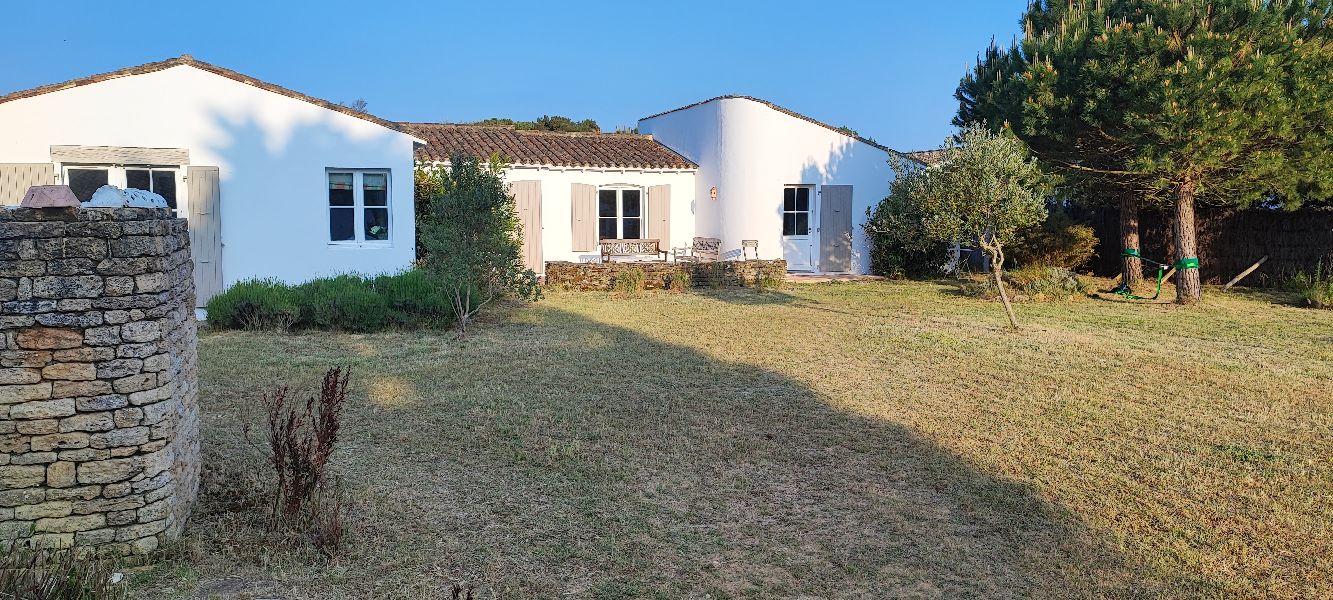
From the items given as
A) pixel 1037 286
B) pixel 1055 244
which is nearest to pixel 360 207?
pixel 1037 286

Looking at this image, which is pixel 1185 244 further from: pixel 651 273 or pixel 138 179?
pixel 138 179

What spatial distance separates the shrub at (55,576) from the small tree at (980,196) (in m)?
10.3

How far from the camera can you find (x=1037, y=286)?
15.3 metres

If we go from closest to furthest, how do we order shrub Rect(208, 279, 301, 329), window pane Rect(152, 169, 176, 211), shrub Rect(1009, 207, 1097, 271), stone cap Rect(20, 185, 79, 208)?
stone cap Rect(20, 185, 79, 208), shrub Rect(208, 279, 301, 329), window pane Rect(152, 169, 176, 211), shrub Rect(1009, 207, 1097, 271)

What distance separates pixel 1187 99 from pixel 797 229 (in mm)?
8432

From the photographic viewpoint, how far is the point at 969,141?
12.4m

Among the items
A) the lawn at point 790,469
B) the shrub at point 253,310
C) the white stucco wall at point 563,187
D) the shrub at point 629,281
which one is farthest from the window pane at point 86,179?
the shrub at point 629,281

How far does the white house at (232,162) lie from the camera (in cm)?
1211

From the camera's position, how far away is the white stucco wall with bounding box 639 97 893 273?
18.7 m

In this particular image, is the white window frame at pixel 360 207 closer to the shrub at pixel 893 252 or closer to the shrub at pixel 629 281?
the shrub at pixel 629 281

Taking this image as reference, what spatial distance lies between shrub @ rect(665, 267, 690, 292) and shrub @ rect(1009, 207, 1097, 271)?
6.40 metres

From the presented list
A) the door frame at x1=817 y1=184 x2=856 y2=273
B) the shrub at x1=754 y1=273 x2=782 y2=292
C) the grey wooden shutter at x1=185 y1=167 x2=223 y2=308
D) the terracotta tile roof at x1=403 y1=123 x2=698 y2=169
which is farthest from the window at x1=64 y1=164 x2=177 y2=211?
the door frame at x1=817 y1=184 x2=856 y2=273

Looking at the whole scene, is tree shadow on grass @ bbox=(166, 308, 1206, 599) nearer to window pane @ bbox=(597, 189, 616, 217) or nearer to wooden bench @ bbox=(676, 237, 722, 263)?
wooden bench @ bbox=(676, 237, 722, 263)

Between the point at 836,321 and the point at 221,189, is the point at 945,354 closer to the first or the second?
the point at 836,321
